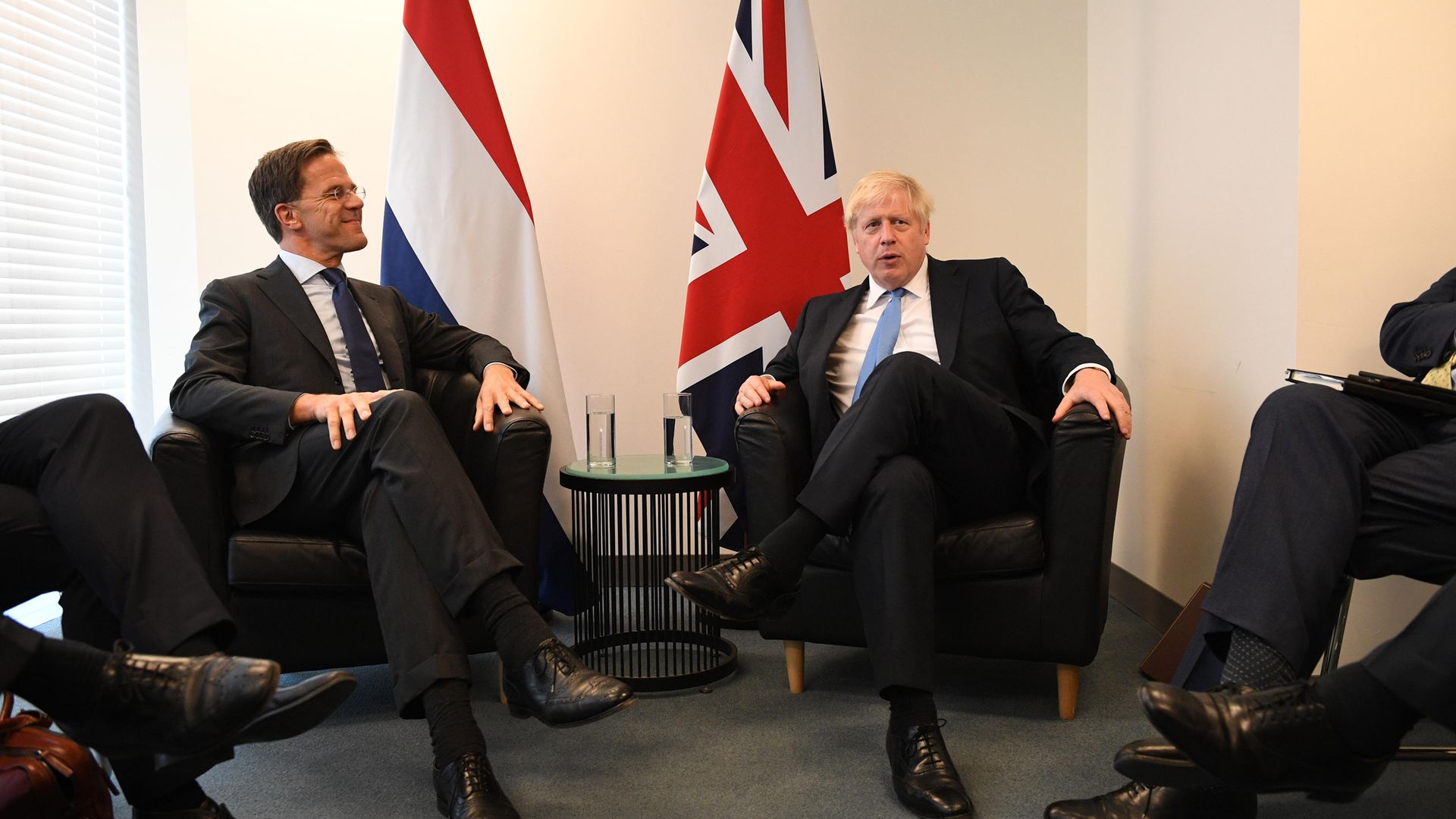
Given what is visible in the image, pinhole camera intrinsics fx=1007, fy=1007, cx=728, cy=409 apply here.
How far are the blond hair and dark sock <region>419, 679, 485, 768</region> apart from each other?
1.59 metres

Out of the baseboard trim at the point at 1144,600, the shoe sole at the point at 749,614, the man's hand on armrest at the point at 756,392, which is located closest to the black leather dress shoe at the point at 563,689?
the shoe sole at the point at 749,614

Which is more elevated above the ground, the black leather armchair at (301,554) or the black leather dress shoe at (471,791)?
the black leather armchair at (301,554)

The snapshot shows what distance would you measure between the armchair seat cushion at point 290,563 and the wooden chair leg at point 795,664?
98 cm

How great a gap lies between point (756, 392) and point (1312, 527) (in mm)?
1232

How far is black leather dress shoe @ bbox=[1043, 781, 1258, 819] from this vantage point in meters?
1.53

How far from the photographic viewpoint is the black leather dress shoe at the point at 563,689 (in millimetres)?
1713

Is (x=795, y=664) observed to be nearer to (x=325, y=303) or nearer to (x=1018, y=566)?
(x=1018, y=566)

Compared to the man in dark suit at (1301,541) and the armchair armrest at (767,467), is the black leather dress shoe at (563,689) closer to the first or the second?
the armchair armrest at (767,467)

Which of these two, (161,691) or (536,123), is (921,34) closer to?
(536,123)

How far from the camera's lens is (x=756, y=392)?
2.44m

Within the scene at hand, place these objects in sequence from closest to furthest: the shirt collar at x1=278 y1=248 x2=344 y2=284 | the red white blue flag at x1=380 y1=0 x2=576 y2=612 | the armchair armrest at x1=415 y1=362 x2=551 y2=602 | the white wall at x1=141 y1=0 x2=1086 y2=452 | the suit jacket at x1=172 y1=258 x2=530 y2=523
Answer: the suit jacket at x1=172 y1=258 x2=530 y2=523 < the armchair armrest at x1=415 y1=362 x2=551 y2=602 < the shirt collar at x1=278 y1=248 x2=344 y2=284 < the red white blue flag at x1=380 y1=0 x2=576 y2=612 < the white wall at x1=141 y1=0 x2=1086 y2=452

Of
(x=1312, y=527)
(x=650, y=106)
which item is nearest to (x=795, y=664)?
(x=1312, y=527)

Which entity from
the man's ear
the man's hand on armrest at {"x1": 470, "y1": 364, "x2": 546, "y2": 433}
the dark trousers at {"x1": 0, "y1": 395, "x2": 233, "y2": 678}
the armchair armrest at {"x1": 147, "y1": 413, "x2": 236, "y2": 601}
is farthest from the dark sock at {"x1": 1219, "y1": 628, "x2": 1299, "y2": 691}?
the man's ear

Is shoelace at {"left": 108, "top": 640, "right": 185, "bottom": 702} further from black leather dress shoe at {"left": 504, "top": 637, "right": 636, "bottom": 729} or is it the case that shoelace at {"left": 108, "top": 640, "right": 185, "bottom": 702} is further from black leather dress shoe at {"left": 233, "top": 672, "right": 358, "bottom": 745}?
black leather dress shoe at {"left": 504, "top": 637, "right": 636, "bottom": 729}
